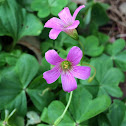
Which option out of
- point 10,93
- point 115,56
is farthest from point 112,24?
point 10,93

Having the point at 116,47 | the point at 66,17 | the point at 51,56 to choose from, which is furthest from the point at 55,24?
the point at 116,47

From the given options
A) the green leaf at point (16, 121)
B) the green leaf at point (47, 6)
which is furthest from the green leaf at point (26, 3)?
the green leaf at point (16, 121)

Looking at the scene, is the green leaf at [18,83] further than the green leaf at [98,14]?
No

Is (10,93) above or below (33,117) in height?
above

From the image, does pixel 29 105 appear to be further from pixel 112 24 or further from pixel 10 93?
pixel 112 24

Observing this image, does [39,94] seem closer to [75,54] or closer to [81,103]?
[81,103]

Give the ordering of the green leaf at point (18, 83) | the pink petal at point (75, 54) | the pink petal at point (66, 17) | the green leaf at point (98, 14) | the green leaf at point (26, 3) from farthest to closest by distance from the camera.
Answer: the green leaf at point (98, 14) < the green leaf at point (26, 3) < the green leaf at point (18, 83) < the pink petal at point (66, 17) < the pink petal at point (75, 54)

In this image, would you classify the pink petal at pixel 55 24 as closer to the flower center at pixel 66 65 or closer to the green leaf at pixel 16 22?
the flower center at pixel 66 65
